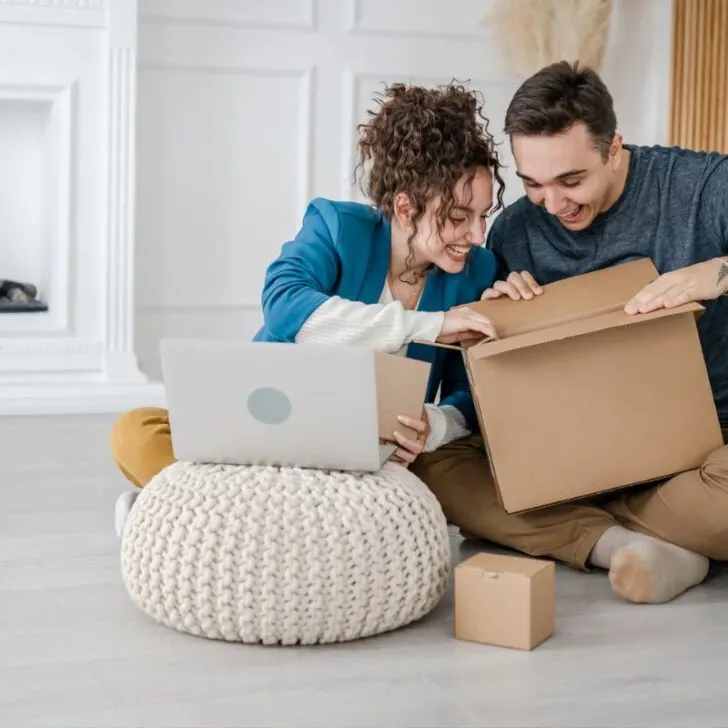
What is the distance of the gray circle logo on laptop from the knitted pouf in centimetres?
6

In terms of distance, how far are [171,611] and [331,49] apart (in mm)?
2730

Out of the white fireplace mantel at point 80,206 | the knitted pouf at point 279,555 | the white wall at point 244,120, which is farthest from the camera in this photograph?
the white wall at point 244,120

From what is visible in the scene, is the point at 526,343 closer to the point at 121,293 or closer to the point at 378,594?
the point at 378,594

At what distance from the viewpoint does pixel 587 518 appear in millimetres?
1844

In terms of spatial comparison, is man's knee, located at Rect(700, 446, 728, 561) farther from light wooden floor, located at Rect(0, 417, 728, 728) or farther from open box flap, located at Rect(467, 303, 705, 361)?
open box flap, located at Rect(467, 303, 705, 361)

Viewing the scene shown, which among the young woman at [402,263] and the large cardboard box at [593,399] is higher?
the young woman at [402,263]

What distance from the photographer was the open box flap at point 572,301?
177cm

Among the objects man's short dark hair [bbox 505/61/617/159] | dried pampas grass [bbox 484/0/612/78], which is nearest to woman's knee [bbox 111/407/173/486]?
man's short dark hair [bbox 505/61/617/159]

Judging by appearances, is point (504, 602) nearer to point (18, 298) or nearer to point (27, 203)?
point (18, 298)

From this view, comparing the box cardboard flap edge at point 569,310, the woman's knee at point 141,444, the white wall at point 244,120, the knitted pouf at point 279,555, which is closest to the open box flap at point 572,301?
the box cardboard flap edge at point 569,310

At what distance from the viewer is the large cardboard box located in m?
1.72

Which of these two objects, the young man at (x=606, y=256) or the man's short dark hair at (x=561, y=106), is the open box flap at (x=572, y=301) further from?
the man's short dark hair at (x=561, y=106)

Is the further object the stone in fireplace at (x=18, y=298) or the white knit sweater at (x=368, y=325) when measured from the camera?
the stone in fireplace at (x=18, y=298)

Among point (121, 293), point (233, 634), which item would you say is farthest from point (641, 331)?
point (121, 293)
